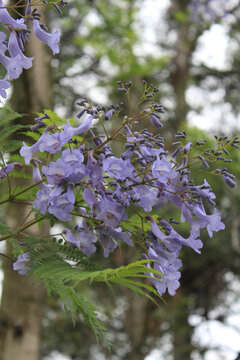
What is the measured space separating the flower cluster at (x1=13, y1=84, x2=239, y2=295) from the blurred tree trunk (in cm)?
277

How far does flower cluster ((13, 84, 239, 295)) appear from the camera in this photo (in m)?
1.36

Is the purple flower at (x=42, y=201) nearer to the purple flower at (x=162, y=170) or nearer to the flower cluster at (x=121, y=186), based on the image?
the flower cluster at (x=121, y=186)

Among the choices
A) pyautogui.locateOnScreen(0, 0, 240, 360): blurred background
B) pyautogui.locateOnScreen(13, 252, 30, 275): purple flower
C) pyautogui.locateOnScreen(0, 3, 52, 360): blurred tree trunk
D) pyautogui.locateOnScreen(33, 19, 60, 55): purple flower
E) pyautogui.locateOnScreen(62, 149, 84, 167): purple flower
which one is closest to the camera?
pyautogui.locateOnScreen(62, 149, 84, 167): purple flower

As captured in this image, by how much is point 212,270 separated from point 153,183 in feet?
24.5

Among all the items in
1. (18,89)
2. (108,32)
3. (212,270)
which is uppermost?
(108,32)

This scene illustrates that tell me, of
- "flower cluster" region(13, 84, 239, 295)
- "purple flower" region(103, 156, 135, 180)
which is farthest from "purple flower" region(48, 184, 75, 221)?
"purple flower" region(103, 156, 135, 180)

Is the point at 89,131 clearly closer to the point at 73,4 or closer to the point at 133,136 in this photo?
the point at 133,136

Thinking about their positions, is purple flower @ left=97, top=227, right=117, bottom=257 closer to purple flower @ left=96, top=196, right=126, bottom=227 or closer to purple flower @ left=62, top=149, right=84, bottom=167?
purple flower @ left=96, top=196, right=126, bottom=227

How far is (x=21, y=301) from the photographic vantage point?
4.22 m

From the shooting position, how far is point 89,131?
1462 mm

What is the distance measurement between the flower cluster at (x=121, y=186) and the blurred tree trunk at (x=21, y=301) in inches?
109

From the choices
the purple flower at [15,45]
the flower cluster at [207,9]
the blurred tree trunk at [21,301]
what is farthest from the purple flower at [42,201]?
the flower cluster at [207,9]

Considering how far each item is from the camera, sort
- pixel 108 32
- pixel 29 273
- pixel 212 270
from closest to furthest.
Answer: pixel 29 273
pixel 108 32
pixel 212 270

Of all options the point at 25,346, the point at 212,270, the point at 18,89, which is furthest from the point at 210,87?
the point at 25,346
